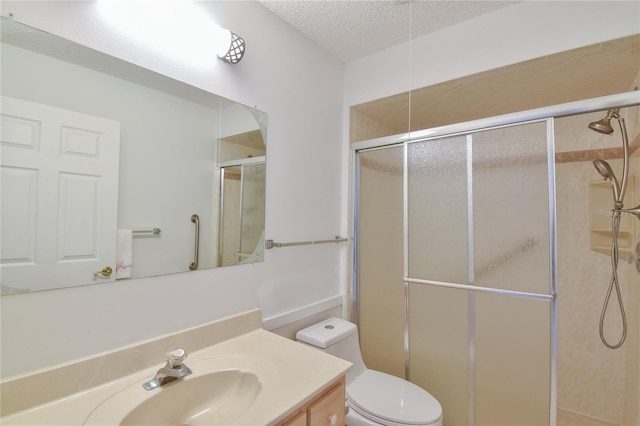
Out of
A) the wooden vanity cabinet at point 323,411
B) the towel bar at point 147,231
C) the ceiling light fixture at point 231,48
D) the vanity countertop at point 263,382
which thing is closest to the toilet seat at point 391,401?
the wooden vanity cabinet at point 323,411

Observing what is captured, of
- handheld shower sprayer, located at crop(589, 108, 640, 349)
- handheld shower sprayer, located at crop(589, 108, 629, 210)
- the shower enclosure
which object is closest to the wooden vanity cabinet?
the shower enclosure

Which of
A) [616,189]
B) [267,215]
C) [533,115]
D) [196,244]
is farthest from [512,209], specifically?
[196,244]

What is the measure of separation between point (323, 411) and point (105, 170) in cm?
110

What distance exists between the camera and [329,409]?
39.2 inches

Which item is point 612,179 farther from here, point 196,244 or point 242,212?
point 196,244

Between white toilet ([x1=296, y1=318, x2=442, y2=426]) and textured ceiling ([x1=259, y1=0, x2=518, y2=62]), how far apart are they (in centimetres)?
180

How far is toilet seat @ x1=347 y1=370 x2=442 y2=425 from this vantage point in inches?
52.7

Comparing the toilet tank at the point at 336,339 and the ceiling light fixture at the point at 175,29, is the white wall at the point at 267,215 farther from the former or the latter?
the toilet tank at the point at 336,339

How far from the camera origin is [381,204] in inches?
77.0

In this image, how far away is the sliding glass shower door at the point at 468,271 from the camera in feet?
4.61

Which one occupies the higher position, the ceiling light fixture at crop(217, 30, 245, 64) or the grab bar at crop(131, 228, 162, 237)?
the ceiling light fixture at crop(217, 30, 245, 64)

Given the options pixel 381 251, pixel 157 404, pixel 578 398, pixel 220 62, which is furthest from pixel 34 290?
pixel 578 398

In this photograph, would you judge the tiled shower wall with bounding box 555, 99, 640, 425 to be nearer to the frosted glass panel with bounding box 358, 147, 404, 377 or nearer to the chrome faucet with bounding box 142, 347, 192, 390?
the frosted glass panel with bounding box 358, 147, 404, 377

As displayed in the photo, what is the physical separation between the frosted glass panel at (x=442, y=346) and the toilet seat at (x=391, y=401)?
0.20 m
